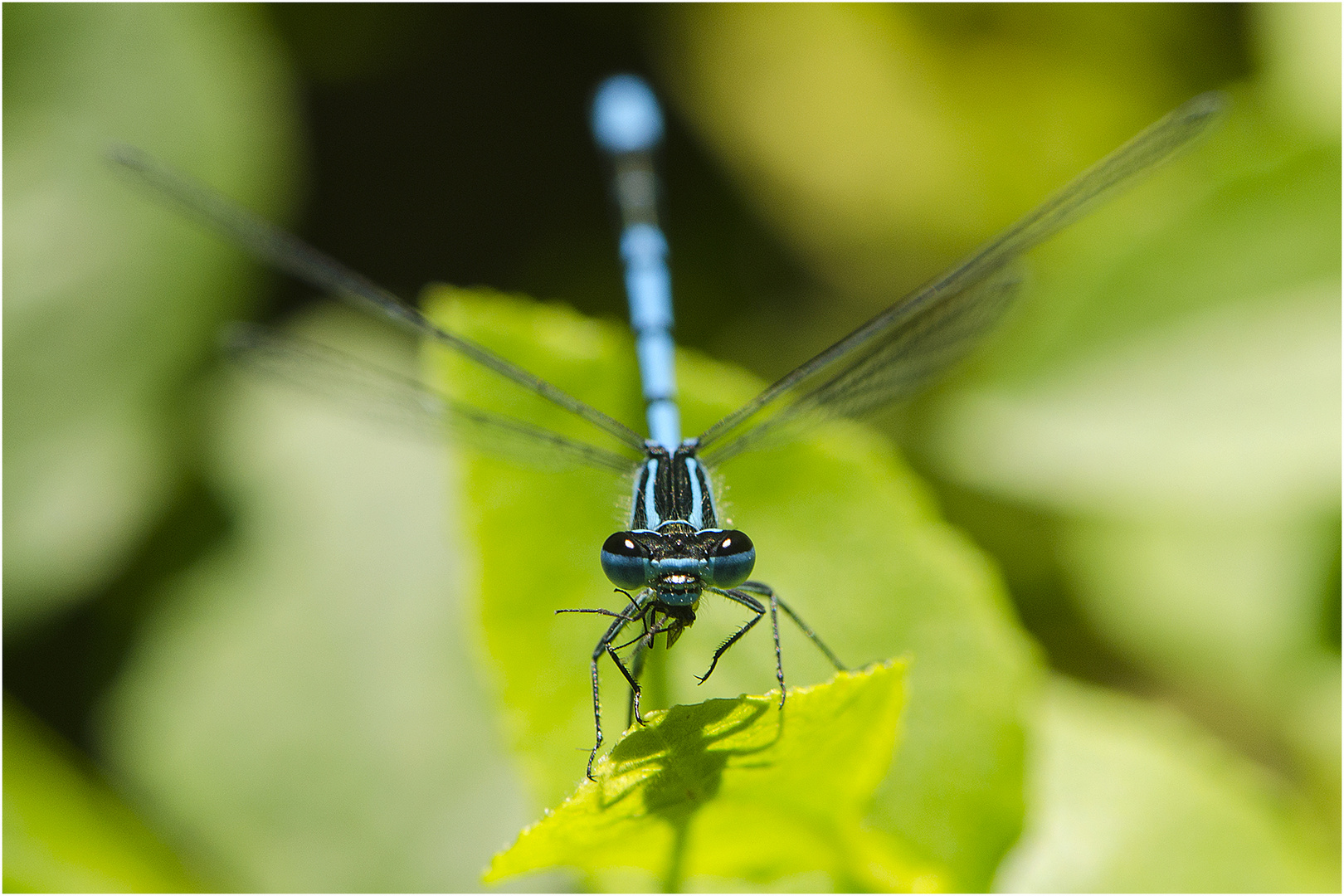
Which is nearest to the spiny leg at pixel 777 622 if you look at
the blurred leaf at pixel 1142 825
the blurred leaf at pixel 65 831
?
the blurred leaf at pixel 1142 825

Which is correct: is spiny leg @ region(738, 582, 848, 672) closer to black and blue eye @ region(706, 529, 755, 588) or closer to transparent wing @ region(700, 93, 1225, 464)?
black and blue eye @ region(706, 529, 755, 588)

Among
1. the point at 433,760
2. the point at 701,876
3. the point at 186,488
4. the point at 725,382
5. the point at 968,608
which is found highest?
the point at 186,488

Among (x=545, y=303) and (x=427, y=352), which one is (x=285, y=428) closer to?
(x=545, y=303)

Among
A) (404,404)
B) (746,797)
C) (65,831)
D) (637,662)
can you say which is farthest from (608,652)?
(65,831)

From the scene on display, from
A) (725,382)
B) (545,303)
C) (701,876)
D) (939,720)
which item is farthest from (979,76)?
(701,876)

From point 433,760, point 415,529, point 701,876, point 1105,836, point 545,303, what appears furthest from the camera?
point 545,303

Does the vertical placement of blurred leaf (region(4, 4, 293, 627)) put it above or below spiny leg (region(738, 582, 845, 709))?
above

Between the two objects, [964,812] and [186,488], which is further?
[186,488]

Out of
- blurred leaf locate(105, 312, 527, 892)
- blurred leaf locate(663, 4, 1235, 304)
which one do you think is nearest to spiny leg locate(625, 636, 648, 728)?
blurred leaf locate(105, 312, 527, 892)
